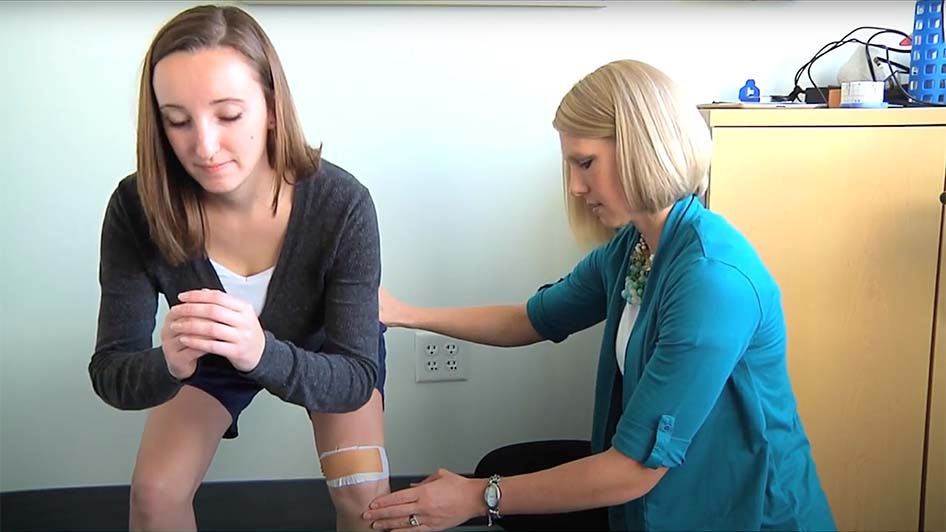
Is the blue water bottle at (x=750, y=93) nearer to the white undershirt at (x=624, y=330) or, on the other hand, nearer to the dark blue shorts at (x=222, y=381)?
the white undershirt at (x=624, y=330)

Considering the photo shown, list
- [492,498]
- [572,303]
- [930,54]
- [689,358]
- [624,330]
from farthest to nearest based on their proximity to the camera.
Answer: [930,54] < [572,303] < [624,330] < [492,498] < [689,358]

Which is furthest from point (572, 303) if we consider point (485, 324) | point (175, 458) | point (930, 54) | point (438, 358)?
point (930, 54)

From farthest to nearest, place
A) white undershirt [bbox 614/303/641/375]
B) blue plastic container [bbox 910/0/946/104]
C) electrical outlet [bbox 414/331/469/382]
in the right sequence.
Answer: electrical outlet [bbox 414/331/469/382], blue plastic container [bbox 910/0/946/104], white undershirt [bbox 614/303/641/375]

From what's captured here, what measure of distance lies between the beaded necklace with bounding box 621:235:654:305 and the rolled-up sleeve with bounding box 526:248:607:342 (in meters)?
0.12

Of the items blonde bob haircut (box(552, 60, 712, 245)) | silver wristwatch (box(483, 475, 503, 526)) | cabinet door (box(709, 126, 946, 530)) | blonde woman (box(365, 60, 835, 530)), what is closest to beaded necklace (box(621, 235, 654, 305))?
blonde woman (box(365, 60, 835, 530))

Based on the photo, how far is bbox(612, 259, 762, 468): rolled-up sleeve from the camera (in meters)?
1.06

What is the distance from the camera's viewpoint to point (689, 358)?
1.06 m

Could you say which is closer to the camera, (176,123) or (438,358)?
(176,123)

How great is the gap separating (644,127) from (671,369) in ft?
0.98

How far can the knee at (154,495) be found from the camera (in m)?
1.23

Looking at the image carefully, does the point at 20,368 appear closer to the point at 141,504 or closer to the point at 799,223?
the point at 141,504

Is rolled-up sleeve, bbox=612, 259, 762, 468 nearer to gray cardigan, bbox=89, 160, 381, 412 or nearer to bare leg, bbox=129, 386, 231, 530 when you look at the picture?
gray cardigan, bbox=89, 160, 381, 412

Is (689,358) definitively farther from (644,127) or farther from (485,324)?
(485,324)

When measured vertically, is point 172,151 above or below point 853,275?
above
